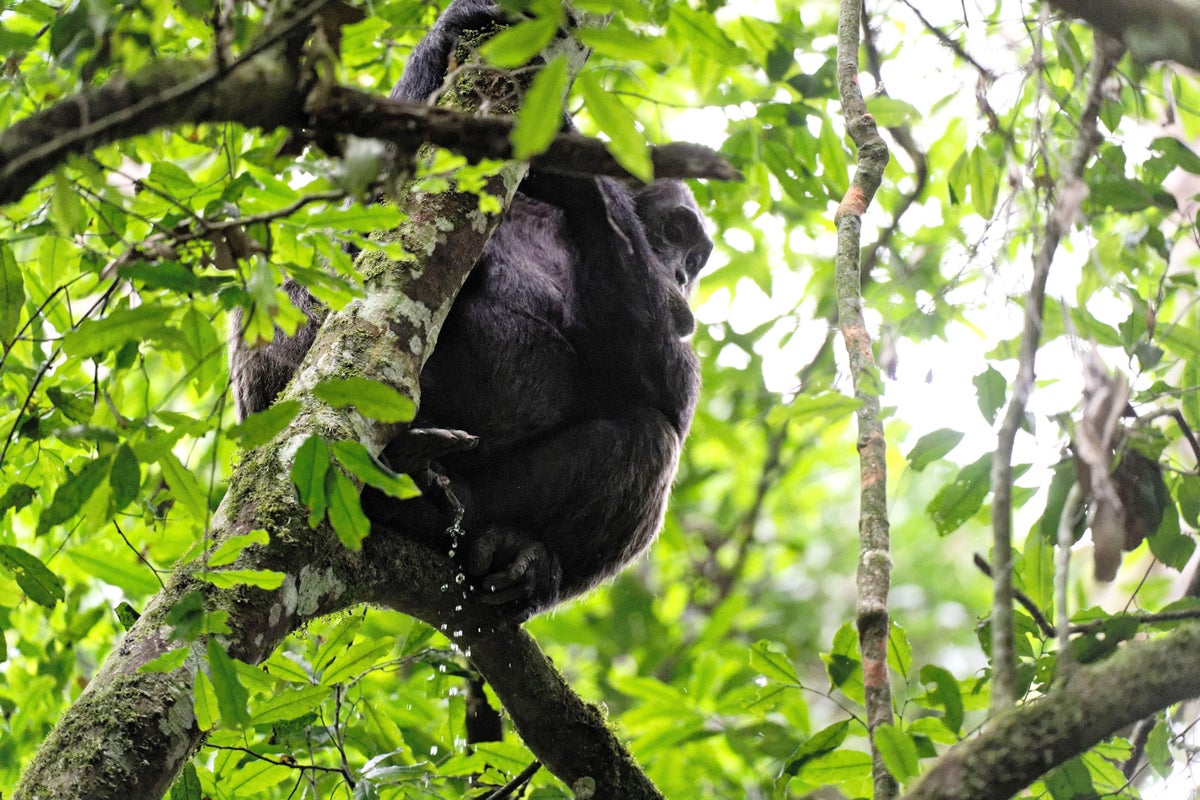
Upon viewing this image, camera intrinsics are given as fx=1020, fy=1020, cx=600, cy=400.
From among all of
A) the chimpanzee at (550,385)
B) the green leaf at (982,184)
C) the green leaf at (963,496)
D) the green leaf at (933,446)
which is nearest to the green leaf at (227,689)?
the chimpanzee at (550,385)

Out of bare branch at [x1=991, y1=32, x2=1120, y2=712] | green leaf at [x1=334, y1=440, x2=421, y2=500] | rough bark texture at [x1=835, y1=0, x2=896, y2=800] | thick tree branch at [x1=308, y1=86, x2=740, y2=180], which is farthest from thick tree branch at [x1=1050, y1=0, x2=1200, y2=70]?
green leaf at [x1=334, y1=440, x2=421, y2=500]

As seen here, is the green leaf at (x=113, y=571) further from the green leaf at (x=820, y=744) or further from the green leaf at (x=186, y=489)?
the green leaf at (x=820, y=744)

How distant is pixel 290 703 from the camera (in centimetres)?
265

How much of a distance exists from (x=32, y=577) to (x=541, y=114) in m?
1.90

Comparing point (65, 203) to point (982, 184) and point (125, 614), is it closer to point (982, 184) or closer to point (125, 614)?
point (125, 614)

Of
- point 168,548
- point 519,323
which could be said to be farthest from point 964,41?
point 168,548

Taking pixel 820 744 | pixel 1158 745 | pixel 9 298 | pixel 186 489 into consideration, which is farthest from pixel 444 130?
pixel 1158 745

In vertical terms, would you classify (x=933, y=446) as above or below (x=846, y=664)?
above

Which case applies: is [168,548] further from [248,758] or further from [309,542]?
[309,542]

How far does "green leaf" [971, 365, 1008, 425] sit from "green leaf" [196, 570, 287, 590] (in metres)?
1.87

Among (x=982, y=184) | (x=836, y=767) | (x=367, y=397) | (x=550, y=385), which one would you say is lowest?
(x=836, y=767)

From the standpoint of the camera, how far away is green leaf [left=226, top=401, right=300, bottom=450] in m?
1.74

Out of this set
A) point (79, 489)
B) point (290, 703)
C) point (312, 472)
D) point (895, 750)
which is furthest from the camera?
point (290, 703)

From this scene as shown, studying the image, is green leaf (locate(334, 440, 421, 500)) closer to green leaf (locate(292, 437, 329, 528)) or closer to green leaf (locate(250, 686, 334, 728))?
green leaf (locate(292, 437, 329, 528))
